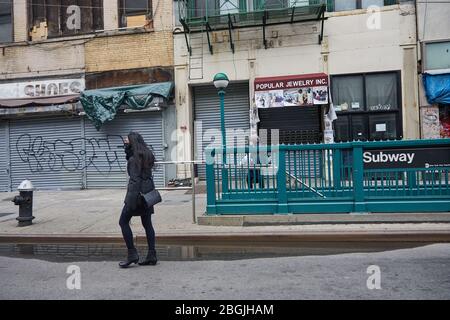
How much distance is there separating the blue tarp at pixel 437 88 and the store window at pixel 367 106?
84cm

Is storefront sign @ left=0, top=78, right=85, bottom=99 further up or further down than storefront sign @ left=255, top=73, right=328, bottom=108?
further up

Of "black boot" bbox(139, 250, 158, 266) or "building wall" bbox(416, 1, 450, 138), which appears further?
"building wall" bbox(416, 1, 450, 138)

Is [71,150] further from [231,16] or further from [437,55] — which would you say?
[437,55]

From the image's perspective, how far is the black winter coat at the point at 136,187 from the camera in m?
5.91

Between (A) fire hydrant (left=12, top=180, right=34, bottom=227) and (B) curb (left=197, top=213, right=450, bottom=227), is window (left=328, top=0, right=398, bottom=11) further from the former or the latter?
(A) fire hydrant (left=12, top=180, right=34, bottom=227)

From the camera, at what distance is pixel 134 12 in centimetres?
1598

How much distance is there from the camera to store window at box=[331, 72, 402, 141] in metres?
14.0

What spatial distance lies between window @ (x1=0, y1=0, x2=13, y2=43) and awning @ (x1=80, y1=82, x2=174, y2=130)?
4311 millimetres

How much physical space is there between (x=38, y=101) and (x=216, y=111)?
6415 millimetres

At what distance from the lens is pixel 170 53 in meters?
15.4

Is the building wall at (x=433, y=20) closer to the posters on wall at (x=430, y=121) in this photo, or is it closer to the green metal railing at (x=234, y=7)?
the green metal railing at (x=234, y=7)

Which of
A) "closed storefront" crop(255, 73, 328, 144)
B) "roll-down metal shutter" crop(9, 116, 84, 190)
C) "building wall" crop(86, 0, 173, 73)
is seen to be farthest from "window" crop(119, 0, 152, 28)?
"closed storefront" crop(255, 73, 328, 144)

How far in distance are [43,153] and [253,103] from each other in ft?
26.9

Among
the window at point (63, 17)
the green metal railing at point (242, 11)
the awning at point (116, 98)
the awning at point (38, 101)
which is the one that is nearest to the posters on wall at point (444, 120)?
the green metal railing at point (242, 11)
